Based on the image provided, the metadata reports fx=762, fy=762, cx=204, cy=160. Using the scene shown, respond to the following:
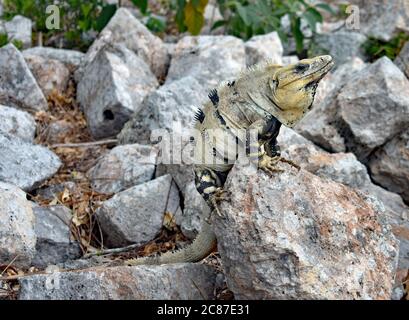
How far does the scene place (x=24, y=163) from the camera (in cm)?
586

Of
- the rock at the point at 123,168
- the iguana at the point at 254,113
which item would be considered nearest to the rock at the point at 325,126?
the rock at the point at 123,168

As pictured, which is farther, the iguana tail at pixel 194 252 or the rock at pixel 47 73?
the rock at pixel 47 73

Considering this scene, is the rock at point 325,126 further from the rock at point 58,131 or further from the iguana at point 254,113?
the rock at point 58,131

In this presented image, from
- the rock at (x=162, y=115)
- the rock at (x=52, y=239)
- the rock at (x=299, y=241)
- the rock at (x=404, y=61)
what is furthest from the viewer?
the rock at (x=404, y=61)

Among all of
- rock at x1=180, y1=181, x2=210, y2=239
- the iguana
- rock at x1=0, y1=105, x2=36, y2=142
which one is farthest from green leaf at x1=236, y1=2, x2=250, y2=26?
the iguana

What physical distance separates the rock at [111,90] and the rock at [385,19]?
2.90m

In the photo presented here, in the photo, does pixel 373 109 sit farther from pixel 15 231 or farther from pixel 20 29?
pixel 20 29

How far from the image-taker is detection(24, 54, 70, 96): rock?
24.7ft

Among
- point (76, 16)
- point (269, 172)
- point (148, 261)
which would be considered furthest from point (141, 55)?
point (269, 172)

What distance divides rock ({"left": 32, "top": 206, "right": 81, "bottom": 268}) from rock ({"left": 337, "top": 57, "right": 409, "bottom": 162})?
243cm

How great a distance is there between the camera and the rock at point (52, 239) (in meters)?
5.36

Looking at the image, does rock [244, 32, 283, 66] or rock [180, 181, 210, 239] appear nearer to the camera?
rock [180, 181, 210, 239]

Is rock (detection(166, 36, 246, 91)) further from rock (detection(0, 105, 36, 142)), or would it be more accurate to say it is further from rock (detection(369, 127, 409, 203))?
rock (detection(369, 127, 409, 203))

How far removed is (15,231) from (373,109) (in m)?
3.07
